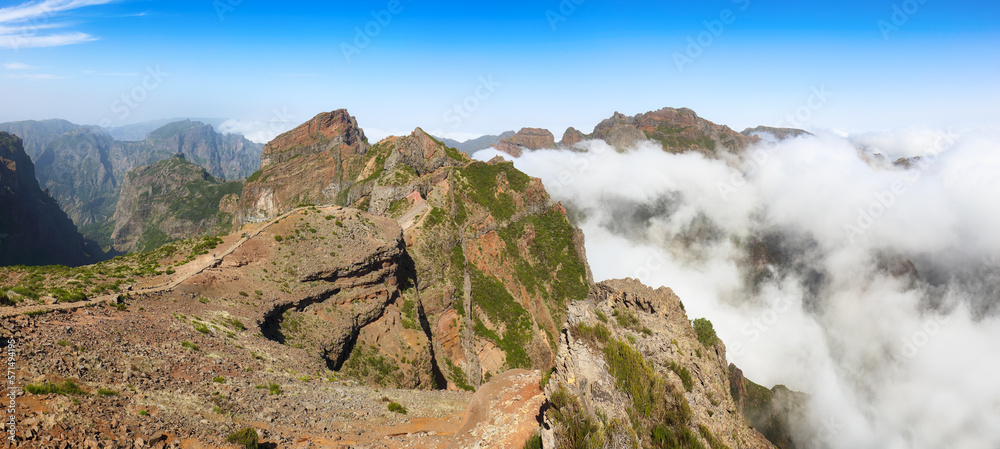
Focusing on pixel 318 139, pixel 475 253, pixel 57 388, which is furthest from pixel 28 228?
pixel 57 388

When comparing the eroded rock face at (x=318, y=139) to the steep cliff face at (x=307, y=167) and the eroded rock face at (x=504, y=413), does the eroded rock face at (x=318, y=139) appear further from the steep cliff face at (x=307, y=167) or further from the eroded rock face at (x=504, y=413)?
the eroded rock face at (x=504, y=413)

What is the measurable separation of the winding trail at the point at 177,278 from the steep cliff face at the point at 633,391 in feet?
99.8

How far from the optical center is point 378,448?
68.1ft

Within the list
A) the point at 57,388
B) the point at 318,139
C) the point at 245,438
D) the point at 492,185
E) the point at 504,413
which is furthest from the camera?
the point at 318,139

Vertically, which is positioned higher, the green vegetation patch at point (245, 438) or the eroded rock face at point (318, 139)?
the eroded rock face at point (318, 139)

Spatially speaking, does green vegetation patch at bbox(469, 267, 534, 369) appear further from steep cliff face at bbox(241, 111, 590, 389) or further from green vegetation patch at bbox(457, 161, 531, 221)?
green vegetation patch at bbox(457, 161, 531, 221)

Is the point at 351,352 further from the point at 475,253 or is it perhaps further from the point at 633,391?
the point at 475,253

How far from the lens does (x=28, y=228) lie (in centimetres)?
16075

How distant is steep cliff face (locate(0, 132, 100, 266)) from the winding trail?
18375 cm

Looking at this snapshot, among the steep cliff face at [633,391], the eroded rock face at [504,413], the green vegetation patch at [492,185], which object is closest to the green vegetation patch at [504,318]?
the green vegetation patch at [492,185]

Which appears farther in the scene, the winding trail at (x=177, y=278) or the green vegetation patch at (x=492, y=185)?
the green vegetation patch at (x=492, y=185)

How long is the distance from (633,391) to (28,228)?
25461 cm

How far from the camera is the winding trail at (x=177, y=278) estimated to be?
72.6 feet

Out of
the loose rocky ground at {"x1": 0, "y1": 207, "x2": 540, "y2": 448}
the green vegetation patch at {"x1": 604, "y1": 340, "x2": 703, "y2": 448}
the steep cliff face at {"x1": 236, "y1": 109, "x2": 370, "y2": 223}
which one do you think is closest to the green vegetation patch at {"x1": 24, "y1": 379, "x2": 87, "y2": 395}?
the loose rocky ground at {"x1": 0, "y1": 207, "x2": 540, "y2": 448}
